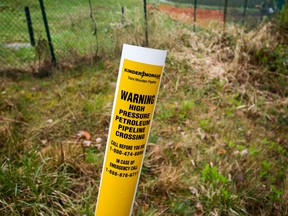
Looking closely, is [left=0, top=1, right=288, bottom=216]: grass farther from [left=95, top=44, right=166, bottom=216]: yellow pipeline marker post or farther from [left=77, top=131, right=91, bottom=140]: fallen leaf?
[left=95, top=44, right=166, bottom=216]: yellow pipeline marker post

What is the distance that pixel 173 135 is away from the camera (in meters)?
3.55

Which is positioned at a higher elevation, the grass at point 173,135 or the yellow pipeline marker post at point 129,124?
the yellow pipeline marker post at point 129,124

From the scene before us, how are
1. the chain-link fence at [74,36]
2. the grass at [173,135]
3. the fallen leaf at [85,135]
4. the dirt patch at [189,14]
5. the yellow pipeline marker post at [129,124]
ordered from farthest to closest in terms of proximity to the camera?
the dirt patch at [189,14] → the chain-link fence at [74,36] → the fallen leaf at [85,135] → the grass at [173,135] → the yellow pipeline marker post at [129,124]

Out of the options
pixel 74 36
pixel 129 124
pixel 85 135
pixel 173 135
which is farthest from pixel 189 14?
pixel 129 124

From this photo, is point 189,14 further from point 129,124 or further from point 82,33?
point 129,124

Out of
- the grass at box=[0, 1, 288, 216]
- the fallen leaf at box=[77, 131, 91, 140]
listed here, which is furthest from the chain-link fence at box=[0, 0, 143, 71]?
the fallen leaf at box=[77, 131, 91, 140]

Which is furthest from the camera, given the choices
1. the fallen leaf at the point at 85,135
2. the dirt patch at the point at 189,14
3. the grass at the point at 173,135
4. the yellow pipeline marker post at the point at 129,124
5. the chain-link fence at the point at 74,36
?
the dirt patch at the point at 189,14

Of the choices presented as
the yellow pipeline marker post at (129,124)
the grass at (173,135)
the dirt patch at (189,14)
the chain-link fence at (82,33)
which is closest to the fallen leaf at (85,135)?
the grass at (173,135)

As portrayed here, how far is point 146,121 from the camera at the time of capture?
1267mm

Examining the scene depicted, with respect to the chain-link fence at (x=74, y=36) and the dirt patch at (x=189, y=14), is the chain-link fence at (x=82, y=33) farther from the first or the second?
the dirt patch at (x=189, y=14)

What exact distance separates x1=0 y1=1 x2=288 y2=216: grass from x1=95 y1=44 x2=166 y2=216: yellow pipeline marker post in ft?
3.33

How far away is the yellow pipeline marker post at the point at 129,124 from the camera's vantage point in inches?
45.8

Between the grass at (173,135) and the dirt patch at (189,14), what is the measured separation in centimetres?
96

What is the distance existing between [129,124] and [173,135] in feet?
7.79
